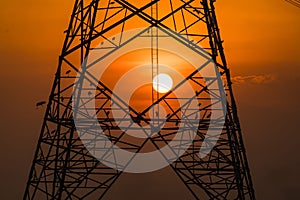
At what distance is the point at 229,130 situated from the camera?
19.2 meters

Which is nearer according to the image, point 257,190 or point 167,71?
point 167,71

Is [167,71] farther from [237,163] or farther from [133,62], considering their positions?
[237,163]

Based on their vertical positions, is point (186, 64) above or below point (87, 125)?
above

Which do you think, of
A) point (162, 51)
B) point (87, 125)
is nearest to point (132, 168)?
point (162, 51)

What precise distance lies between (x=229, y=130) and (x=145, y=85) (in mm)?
9564

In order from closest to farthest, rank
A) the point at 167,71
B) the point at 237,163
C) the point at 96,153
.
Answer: the point at 237,163
the point at 96,153
the point at 167,71

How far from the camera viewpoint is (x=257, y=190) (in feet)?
98.9

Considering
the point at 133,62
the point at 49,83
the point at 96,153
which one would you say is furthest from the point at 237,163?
the point at 49,83

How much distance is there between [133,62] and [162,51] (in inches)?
104

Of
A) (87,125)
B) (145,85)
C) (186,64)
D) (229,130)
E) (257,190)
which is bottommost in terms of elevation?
(87,125)

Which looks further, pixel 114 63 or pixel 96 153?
pixel 114 63

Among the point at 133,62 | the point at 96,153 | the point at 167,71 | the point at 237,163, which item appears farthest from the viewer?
the point at 133,62

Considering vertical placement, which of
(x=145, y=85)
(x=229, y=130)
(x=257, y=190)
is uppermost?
(x=145, y=85)

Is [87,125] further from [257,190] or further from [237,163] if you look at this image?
[257,190]
